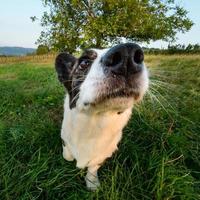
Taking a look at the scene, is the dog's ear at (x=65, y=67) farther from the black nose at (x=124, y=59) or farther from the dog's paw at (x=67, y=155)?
the black nose at (x=124, y=59)

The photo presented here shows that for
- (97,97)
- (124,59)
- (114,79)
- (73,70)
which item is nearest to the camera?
(124,59)

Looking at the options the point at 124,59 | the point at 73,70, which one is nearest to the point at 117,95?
the point at 124,59

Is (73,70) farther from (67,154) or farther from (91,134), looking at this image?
(67,154)

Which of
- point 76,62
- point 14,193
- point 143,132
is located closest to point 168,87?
point 143,132

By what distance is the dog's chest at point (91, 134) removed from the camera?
329 centimetres

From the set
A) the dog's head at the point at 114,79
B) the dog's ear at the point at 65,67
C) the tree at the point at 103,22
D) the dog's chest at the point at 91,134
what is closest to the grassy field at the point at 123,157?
the dog's chest at the point at 91,134

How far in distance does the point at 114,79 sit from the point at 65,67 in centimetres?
102

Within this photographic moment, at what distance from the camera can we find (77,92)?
317cm

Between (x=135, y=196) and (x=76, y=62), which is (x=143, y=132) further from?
(x=76, y=62)

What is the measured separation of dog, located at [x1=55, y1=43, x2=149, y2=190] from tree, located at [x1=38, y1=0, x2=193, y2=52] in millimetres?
19099

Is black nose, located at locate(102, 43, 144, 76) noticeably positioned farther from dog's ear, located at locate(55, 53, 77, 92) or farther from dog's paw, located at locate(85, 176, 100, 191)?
dog's paw, located at locate(85, 176, 100, 191)

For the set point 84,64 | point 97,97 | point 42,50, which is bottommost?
point 42,50

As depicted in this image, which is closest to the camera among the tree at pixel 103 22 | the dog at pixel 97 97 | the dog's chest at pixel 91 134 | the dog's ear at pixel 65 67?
the dog at pixel 97 97

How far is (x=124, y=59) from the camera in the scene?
2.44 metres
